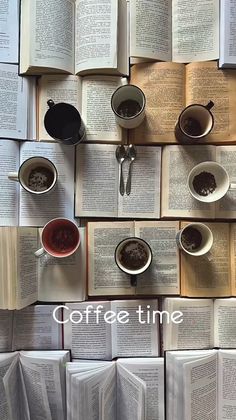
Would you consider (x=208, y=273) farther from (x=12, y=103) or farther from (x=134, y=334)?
(x=12, y=103)

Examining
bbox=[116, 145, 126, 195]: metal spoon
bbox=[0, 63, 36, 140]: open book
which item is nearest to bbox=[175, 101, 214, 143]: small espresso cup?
bbox=[116, 145, 126, 195]: metal spoon

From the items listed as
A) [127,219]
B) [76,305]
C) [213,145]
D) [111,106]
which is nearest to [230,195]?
[213,145]

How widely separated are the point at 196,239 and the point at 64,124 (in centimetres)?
43

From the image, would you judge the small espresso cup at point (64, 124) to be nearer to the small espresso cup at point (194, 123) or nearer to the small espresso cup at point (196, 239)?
the small espresso cup at point (194, 123)

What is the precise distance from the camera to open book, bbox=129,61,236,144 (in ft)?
3.18

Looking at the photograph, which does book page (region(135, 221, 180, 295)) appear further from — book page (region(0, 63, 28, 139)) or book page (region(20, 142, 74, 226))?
book page (region(0, 63, 28, 139))

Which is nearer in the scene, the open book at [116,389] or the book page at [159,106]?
the open book at [116,389]

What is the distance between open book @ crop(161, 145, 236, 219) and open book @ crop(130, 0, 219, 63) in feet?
0.78

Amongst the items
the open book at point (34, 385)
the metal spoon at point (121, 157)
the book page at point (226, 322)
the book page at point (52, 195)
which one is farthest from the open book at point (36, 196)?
the book page at point (226, 322)

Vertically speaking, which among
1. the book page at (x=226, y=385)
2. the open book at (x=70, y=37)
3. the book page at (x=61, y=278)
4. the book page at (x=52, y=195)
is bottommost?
the book page at (x=226, y=385)

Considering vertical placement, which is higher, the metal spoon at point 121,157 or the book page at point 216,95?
the book page at point 216,95

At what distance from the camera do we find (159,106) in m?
0.97

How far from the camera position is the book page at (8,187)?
0.94 m

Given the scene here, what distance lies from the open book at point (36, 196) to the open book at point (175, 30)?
324 millimetres
